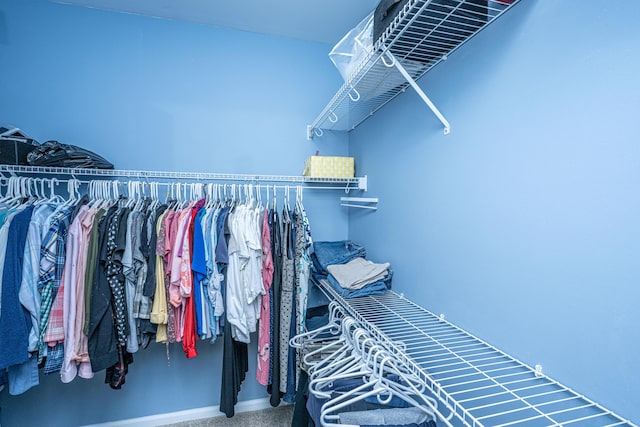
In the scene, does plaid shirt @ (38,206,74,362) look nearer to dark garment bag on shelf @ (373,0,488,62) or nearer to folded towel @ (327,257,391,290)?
folded towel @ (327,257,391,290)

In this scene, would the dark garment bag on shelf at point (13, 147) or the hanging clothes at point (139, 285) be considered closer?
the hanging clothes at point (139, 285)

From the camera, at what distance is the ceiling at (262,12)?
164cm

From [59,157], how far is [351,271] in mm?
1676

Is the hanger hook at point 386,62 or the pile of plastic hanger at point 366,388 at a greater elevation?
the hanger hook at point 386,62

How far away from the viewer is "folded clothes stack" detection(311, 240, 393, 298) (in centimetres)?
141

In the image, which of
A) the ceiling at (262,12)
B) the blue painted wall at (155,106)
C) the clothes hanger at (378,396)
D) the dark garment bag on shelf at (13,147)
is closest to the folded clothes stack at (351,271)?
the blue painted wall at (155,106)

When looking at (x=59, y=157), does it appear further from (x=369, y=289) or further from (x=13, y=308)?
(x=369, y=289)

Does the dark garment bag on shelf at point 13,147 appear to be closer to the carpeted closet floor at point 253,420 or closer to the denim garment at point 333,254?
the denim garment at point 333,254

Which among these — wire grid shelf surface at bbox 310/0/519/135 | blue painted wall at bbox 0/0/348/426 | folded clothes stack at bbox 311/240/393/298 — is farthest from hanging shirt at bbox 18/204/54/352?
wire grid shelf surface at bbox 310/0/519/135

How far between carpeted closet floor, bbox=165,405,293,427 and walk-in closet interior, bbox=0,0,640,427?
63 mm

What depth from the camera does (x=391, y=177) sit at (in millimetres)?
1536

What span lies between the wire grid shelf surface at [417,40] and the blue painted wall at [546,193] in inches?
2.2

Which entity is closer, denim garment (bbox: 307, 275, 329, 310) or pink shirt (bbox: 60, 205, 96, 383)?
pink shirt (bbox: 60, 205, 96, 383)

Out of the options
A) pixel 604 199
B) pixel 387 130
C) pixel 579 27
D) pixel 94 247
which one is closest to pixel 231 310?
pixel 94 247
